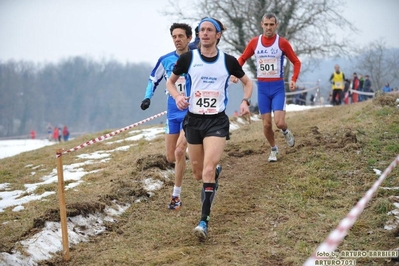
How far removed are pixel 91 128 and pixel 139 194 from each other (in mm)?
100419

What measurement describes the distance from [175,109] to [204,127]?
147 cm

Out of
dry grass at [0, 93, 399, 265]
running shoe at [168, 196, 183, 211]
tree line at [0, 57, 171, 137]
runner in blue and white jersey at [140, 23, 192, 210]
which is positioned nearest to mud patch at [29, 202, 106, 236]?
dry grass at [0, 93, 399, 265]

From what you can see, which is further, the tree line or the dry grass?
the tree line

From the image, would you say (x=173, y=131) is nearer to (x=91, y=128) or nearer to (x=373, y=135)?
(x=373, y=135)

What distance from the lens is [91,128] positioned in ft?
349

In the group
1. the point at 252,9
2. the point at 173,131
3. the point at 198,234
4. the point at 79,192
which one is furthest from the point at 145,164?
the point at 252,9

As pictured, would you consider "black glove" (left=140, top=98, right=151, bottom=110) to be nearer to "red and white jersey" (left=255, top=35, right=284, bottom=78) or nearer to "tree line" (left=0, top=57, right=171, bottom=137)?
"red and white jersey" (left=255, top=35, right=284, bottom=78)

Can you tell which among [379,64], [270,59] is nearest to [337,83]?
[270,59]

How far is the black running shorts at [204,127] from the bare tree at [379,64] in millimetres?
65427

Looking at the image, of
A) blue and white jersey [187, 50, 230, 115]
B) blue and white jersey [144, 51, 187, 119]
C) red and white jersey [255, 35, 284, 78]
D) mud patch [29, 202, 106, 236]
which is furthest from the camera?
red and white jersey [255, 35, 284, 78]

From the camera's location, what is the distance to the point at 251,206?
7297mm

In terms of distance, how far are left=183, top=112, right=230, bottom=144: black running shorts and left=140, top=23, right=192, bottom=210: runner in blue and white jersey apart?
100 centimetres

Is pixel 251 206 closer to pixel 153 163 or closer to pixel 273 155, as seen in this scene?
pixel 273 155

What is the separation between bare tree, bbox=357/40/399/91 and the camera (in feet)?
223
